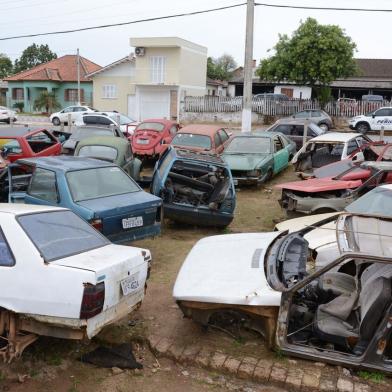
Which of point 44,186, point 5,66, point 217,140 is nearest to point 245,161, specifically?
point 217,140

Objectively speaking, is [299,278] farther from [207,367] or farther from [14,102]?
[14,102]

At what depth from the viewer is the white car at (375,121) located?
25328 mm

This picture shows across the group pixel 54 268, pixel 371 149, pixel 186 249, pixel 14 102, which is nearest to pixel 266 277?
pixel 54 268

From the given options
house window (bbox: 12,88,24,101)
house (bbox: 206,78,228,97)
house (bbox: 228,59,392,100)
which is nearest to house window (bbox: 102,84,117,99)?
house (bbox: 206,78,228,97)

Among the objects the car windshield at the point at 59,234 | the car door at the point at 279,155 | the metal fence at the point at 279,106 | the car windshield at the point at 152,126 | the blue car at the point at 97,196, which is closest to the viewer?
the car windshield at the point at 59,234

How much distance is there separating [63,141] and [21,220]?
1253 centimetres

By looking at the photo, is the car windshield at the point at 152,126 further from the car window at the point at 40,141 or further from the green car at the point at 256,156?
the car window at the point at 40,141

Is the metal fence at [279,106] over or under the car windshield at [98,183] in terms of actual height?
over

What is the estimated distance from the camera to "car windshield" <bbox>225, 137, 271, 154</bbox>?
14228mm

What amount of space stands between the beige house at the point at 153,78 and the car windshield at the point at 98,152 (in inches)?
909

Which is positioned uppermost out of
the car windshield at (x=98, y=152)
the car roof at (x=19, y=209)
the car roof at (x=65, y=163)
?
the car roof at (x=65, y=163)

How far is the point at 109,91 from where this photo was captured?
39750 mm

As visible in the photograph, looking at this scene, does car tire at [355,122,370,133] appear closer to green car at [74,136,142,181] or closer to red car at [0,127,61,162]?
green car at [74,136,142,181]

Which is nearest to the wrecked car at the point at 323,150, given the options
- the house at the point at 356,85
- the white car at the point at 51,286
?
the white car at the point at 51,286
